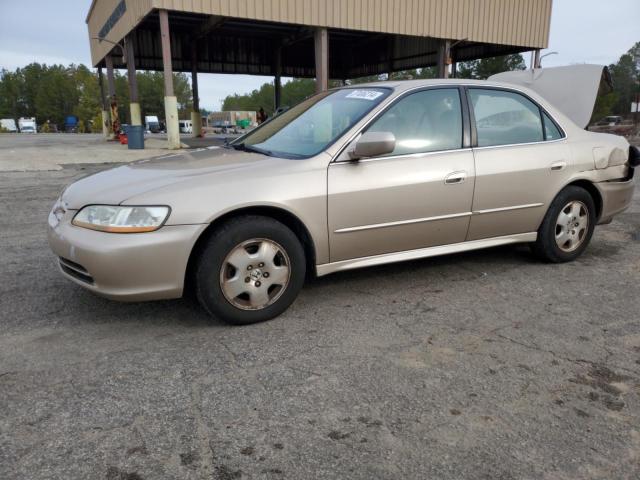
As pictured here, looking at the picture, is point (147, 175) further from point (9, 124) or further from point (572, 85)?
point (9, 124)

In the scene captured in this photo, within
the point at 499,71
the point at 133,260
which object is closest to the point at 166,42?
the point at 133,260

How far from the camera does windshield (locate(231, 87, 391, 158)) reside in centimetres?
351

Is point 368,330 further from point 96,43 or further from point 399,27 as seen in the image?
point 96,43

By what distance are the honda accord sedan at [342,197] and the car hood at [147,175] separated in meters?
0.02

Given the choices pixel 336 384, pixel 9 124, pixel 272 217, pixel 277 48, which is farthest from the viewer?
pixel 9 124

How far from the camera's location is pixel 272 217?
3.20 metres

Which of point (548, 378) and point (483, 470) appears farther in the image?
point (548, 378)

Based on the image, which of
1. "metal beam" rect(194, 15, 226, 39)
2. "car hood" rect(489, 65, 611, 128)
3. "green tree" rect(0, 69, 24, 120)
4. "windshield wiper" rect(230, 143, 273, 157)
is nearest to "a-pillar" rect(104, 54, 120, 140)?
"metal beam" rect(194, 15, 226, 39)

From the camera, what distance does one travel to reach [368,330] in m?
3.06

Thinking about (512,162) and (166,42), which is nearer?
(512,162)

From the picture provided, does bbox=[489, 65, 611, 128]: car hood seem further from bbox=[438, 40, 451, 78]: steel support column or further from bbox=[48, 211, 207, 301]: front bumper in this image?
bbox=[438, 40, 451, 78]: steel support column

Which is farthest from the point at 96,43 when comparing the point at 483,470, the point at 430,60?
the point at 483,470

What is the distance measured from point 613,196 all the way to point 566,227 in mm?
614

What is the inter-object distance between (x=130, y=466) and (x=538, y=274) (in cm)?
339
